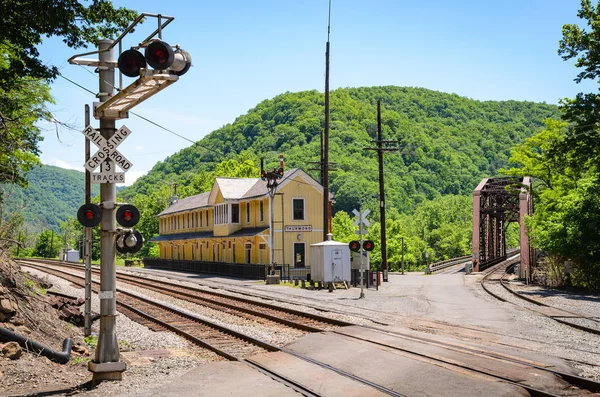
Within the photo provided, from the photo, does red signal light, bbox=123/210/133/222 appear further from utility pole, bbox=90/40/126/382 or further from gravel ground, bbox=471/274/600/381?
gravel ground, bbox=471/274/600/381

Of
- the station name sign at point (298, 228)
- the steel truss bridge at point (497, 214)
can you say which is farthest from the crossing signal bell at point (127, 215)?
the station name sign at point (298, 228)

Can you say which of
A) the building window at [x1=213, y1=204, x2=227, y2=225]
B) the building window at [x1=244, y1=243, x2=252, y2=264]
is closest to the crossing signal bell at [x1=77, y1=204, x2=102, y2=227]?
the building window at [x1=244, y1=243, x2=252, y2=264]

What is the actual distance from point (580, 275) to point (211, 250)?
35.3m

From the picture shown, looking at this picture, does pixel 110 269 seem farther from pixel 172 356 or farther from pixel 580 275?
pixel 580 275

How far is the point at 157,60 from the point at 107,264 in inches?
139

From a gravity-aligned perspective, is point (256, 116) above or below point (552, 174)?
above

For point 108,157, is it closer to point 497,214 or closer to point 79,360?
point 79,360

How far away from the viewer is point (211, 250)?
192 feet

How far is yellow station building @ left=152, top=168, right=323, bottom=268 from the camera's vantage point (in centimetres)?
4688

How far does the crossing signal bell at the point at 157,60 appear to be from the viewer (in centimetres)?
846

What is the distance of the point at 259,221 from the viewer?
48.8 metres

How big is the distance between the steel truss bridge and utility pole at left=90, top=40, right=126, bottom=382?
101 feet

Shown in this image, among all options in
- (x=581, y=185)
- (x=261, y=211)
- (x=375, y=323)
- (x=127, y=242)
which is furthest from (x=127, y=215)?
(x=261, y=211)

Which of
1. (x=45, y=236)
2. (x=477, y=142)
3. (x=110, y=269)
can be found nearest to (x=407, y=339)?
(x=110, y=269)
